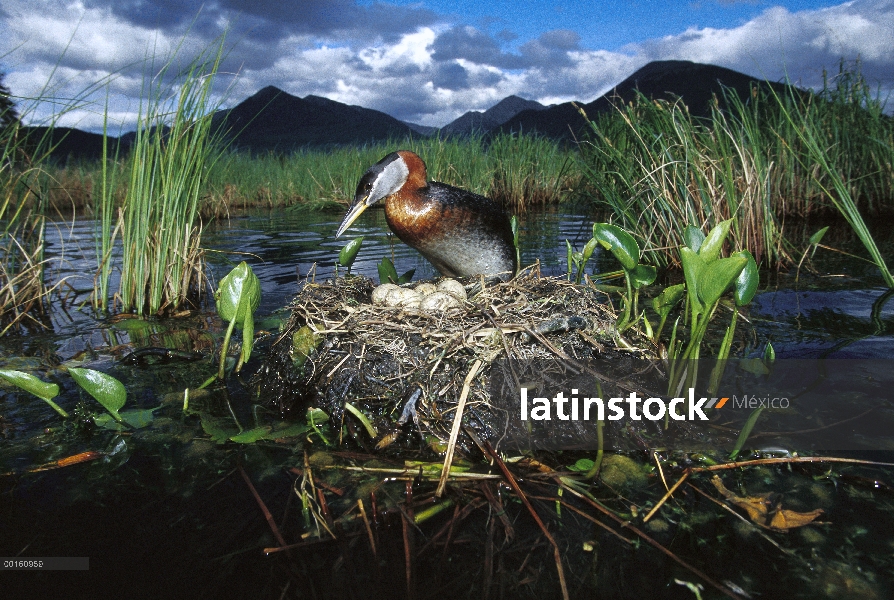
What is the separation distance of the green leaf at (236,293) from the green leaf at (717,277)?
2338mm

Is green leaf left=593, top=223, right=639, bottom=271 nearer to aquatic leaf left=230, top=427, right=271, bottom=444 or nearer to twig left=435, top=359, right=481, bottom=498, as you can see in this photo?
twig left=435, top=359, right=481, bottom=498

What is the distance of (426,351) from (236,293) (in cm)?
120

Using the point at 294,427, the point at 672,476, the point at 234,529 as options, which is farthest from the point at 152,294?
the point at 672,476

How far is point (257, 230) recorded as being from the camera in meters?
11.4

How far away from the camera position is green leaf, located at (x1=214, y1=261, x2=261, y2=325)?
304cm

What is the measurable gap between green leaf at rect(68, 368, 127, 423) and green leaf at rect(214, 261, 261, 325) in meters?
0.63

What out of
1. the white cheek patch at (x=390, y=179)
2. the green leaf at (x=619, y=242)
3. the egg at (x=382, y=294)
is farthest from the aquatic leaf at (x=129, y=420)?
the green leaf at (x=619, y=242)

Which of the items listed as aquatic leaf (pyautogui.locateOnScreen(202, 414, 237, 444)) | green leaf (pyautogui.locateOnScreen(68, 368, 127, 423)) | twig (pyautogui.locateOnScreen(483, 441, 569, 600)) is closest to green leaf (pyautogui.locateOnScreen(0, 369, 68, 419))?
green leaf (pyautogui.locateOnScreen(68, 368, 127, 423))

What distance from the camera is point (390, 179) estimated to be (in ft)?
13.5

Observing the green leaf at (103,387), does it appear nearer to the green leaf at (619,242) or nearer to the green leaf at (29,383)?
the green leaf at (29,383)

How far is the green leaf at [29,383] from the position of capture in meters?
2.51

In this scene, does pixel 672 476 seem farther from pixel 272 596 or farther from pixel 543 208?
pixel 543 208

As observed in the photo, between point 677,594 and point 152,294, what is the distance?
16.0ft

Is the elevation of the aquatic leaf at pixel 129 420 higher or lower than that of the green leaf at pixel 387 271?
lower
